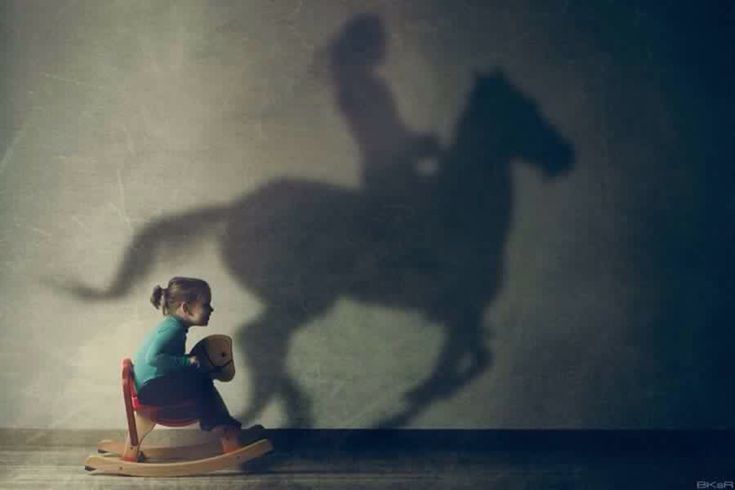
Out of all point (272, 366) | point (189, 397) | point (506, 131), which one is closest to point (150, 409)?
point (189, 397)

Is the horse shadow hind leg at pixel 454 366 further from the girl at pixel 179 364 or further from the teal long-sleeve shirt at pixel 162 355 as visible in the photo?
the teal long-sleeve shirt at pixel 162 355

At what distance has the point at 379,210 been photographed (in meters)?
3.08

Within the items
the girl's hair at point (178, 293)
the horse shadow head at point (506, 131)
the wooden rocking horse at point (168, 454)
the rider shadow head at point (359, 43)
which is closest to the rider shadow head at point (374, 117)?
the rider shadow head at point (359, 43)

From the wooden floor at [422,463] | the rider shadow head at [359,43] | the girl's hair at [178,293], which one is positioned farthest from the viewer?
the rider shadow head at [359,43]

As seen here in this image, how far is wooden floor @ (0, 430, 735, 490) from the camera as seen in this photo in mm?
2773

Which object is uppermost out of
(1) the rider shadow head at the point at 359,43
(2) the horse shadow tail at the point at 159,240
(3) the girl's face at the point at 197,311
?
(1) the rider shadow head at the point at 359,43

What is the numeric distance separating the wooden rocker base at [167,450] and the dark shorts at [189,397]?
0.14m

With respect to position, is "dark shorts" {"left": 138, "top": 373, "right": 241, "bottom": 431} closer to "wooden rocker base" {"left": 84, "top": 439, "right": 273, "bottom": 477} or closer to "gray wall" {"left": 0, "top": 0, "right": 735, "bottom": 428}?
"wooden rocker base" {"left": 84, "top": 439, "right": 273, "bottom": 477}

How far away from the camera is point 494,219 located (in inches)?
122

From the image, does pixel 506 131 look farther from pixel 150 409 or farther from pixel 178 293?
pixel 150 409

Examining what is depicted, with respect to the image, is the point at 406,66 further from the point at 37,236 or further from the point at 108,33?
the point at 37,236

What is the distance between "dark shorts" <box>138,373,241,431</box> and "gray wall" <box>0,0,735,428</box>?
0.25m

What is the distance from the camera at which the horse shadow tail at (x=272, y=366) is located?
3.10 meters

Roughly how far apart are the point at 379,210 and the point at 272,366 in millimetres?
811
